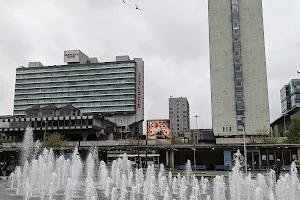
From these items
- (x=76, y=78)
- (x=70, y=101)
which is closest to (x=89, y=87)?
(x=76, y=78)

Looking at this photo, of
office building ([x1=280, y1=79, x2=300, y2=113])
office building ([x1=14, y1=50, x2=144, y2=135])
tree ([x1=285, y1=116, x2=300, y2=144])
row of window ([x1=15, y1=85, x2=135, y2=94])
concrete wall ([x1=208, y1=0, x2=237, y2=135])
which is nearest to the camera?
tree ([x1=285, y1=116, x2=300, y2=144])

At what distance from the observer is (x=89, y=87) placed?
4599 inches

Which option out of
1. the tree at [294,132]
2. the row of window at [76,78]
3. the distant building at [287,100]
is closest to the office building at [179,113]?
the distant building at [287,100]

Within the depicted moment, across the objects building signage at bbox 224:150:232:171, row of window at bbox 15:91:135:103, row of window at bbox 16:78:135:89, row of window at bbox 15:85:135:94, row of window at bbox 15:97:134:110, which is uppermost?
row of window at bbox 16:78:135:89

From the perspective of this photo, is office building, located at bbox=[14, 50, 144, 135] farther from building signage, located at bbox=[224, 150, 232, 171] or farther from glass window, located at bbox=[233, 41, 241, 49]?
building signage, located at bbox=[224, 150, 232, 171]

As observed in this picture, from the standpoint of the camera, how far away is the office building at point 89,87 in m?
114

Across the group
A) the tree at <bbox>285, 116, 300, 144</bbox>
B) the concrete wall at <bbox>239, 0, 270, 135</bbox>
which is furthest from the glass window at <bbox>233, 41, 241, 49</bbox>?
the tree at <bbox>285, 116, 300, 144</bbox>

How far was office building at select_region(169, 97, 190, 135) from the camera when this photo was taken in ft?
638

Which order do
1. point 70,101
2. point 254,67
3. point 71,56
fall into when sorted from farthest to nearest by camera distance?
point 71,56 < point 70,101 < point 254,67

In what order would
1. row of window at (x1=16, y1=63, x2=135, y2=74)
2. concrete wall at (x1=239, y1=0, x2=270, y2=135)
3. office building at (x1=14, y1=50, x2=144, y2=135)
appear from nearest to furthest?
concrete wall at (x1=239, y1=0, x2=270, y2=135) → office building at (x1=14, y1=50, x2=144, y2=135) → row of window at (x1=16, y1=63, x2=135, y2=74)

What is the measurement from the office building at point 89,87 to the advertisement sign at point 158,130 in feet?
129

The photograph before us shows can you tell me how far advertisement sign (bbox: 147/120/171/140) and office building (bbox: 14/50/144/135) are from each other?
129 ft

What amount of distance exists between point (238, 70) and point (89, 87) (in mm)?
58894

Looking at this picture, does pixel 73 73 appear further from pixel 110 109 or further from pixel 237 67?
pixel 237 67
